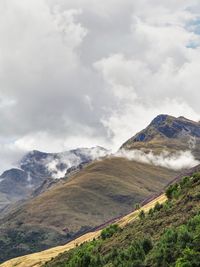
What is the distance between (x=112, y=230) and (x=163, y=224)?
202 ft

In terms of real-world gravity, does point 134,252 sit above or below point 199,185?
below

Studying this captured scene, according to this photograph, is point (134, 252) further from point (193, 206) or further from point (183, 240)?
point (193, 206)

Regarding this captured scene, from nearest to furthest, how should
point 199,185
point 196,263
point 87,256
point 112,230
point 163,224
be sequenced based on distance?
point 196,263, point 163,224, point 87,256, point 199,185, point 112,230

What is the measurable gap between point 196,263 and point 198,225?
45.6 ft

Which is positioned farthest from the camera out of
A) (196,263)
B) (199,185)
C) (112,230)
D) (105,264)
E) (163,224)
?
(112,230)

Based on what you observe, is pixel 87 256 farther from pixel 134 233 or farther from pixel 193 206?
pixel 193 206

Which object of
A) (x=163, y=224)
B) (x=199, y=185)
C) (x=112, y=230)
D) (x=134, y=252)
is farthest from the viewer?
(x=112, y=230)

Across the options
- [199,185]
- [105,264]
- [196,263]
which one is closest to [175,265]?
[196,263]

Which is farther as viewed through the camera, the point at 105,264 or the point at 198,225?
the point at 105,264

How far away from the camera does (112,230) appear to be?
171250 mm

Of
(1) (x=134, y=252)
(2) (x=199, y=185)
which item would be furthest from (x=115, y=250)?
(2) (x=199, y=185)

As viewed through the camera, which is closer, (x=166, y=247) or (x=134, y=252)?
(x=166, y=247)

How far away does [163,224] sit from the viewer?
367 ft

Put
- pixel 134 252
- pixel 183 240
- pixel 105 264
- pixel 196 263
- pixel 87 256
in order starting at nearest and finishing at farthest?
Result: pixel 196 263, pixel 183 240, pixel 134 252, pixel 105 264, pixel 87 256
